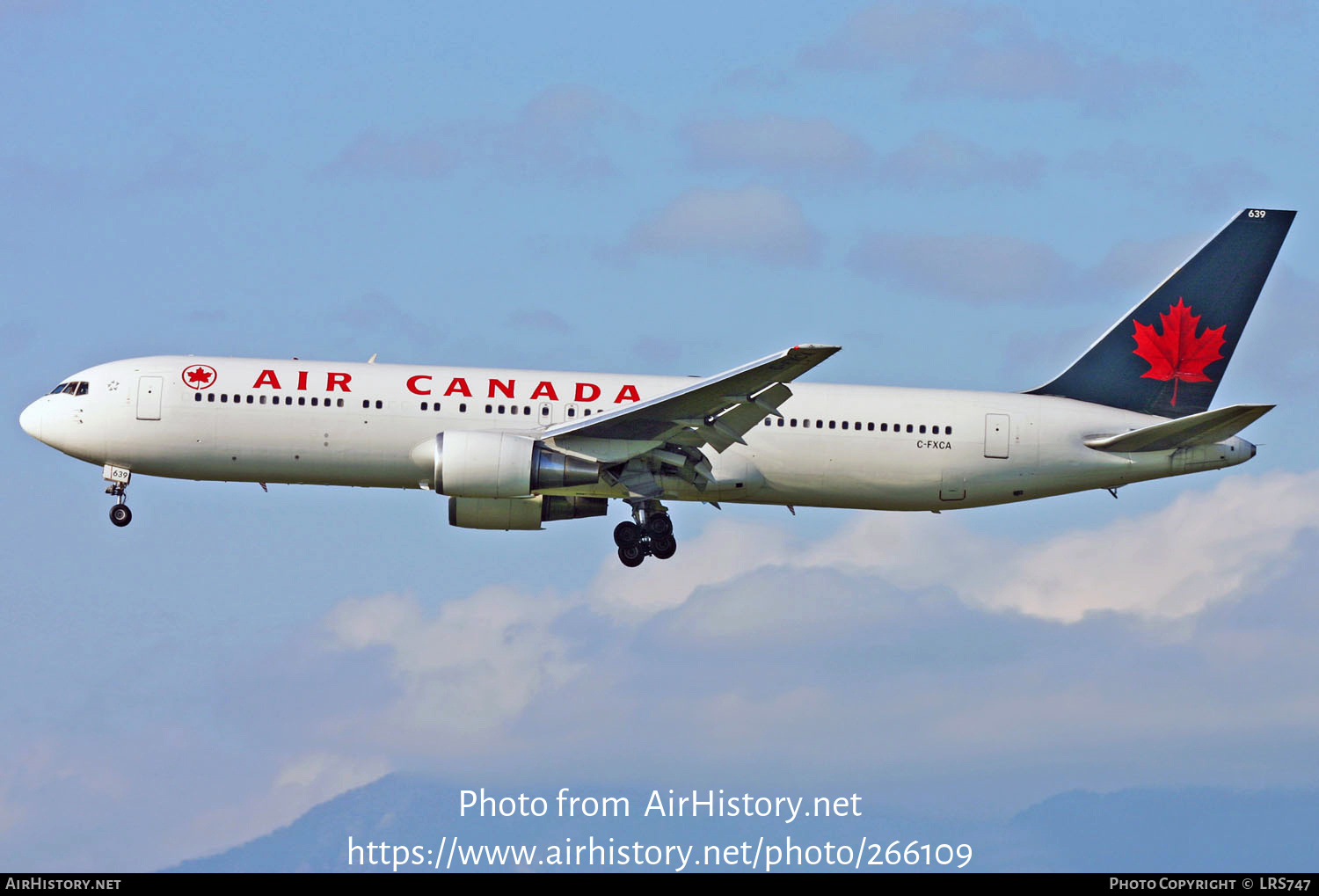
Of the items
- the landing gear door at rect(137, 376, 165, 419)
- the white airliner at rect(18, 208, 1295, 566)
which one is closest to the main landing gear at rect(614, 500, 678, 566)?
the white airliner at rect(18, 208, 1295, 566)

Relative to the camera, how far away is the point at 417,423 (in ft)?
136

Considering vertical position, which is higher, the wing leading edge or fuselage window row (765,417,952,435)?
fuselage window row (765,417,952,435)

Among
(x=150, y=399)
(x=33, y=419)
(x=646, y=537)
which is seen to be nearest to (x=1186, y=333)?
(x=646, y=537)

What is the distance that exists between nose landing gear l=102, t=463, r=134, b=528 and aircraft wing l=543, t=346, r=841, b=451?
10797 millimetres

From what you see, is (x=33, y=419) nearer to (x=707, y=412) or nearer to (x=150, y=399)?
(x=150, y=399)

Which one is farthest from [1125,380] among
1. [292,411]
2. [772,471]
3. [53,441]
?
[53,441]

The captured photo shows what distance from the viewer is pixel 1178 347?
149 ft

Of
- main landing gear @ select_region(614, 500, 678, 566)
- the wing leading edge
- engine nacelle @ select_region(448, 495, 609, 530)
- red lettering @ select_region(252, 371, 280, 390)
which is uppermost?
red lettering @ select_region(252, 371, 280, 390)

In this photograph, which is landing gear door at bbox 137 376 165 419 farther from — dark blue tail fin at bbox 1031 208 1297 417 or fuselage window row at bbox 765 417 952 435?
dark blue tail fin at bbox 1031 208 1297 417

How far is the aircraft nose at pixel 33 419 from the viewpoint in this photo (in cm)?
4306

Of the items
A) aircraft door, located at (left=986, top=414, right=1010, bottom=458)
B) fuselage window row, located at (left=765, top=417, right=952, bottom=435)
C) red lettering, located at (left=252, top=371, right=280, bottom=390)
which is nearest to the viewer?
red lettering, located at (left=252, top=371, right=280, bottom=390)

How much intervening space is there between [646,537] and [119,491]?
1326 cm

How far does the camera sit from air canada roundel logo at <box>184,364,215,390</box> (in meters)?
41.6

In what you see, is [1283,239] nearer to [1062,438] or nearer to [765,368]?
[1062,438]
